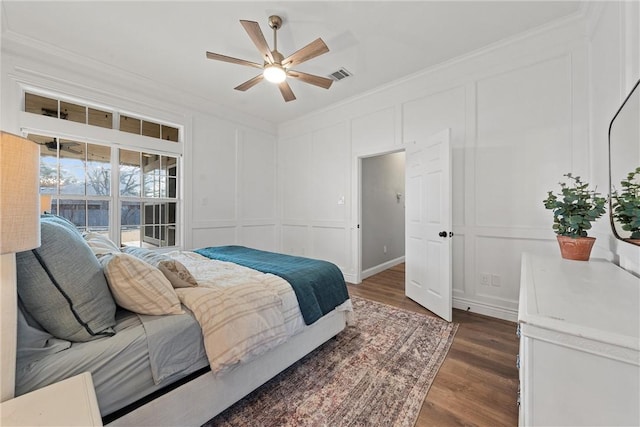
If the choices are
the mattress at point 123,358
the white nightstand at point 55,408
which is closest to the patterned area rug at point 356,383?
the mattress at point 123,358

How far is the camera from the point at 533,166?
8.26ft

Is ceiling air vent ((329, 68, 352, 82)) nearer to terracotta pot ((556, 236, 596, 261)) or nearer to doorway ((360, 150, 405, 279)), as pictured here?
doorway ((360, 150, 405, 279))

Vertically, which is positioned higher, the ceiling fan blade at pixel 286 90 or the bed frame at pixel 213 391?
the ceiling fan blade at pixel 286 90

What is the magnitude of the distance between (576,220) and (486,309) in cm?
155

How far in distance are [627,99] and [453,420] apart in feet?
6.83

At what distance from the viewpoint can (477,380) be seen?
171cm

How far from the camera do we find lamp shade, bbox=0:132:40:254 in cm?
71

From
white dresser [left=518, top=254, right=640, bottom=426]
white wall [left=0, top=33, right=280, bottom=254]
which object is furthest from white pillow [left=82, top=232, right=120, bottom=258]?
white dresser [left=518, top=254, right=640, bottom=426]

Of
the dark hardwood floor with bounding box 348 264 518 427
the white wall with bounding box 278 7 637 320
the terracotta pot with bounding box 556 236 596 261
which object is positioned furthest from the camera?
the white wall with bounding box 278 7 637 320

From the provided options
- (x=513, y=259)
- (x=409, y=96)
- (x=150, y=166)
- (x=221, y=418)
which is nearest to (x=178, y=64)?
(x=150, y=166)

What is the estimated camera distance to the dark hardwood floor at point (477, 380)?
1426mm

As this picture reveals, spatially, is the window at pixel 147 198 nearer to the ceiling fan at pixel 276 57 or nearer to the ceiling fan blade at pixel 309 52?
the ceiling fan at pixel 276 57

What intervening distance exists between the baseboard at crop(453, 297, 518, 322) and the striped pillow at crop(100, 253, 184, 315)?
9.58 feet

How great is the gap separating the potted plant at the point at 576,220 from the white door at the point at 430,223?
36.9 inches
